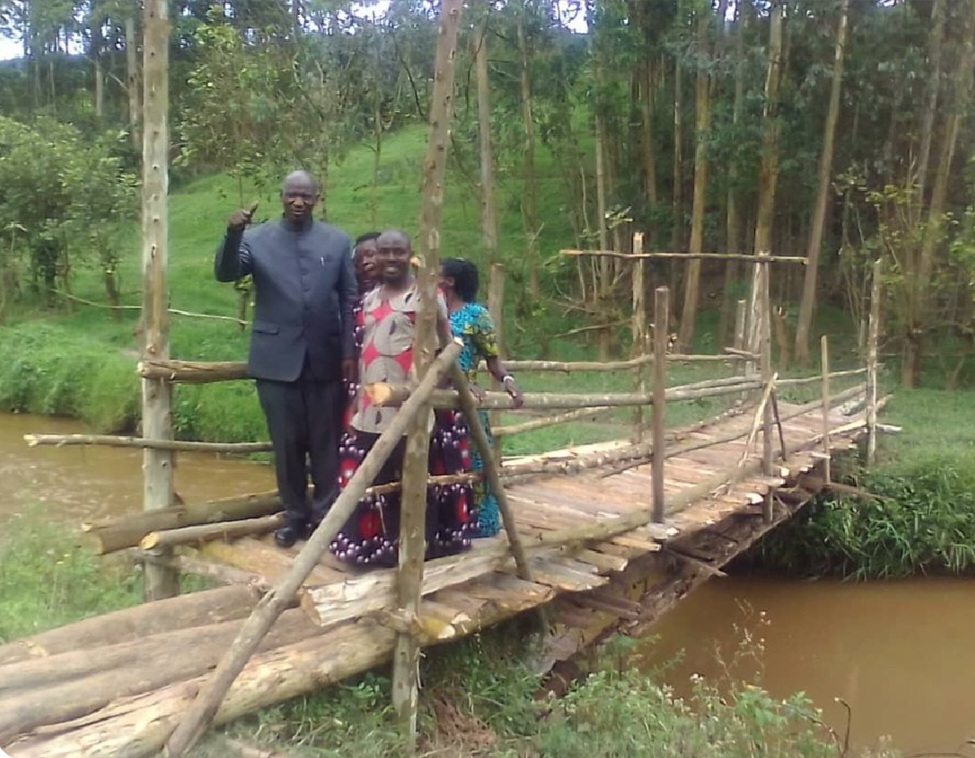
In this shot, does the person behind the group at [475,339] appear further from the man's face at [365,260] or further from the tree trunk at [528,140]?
the tree trunk at [528,140]

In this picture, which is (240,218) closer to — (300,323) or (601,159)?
(300,323)

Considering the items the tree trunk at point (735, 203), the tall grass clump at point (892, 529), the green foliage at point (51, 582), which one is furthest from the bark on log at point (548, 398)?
the tree trunk at point (735, 203)

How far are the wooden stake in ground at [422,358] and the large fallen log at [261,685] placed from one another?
112 millimetres

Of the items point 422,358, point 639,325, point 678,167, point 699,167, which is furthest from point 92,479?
point 678,167

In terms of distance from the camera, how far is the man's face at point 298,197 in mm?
3490

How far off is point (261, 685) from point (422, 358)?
1055mm

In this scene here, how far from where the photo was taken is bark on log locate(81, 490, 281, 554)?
3572mm

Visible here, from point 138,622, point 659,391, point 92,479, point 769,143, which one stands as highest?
point 769,143

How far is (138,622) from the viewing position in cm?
322

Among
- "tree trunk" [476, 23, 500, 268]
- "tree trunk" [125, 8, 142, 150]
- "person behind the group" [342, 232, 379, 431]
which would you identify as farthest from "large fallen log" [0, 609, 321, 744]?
"tree trunk" [125, 8, 142, 150]

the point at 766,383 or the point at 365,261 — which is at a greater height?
the point at 365,261

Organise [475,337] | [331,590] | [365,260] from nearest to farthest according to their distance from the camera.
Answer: [331,590] < [475,337] < [365,260]

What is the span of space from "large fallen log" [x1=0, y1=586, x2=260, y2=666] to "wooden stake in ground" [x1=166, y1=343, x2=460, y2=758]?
597 mm

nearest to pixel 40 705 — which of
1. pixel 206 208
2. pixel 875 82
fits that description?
pixel 875 82
